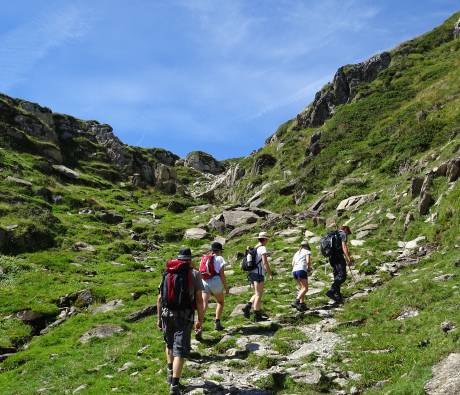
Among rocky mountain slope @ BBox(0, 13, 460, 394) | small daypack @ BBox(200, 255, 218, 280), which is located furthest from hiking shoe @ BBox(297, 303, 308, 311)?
small daypack @ BBox(200, 255, 218, 280)

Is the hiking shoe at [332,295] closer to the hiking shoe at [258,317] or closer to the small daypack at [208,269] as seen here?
the hiking shoe at [258,317]

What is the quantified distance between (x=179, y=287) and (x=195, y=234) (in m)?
34.8

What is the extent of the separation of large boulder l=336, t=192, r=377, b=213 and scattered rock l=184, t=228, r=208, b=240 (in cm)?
1397

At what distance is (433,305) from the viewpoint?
47.6ft

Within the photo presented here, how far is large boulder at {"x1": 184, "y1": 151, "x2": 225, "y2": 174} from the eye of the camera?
162800 mm

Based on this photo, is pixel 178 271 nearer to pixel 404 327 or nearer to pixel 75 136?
pixel 404 327

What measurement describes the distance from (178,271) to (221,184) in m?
77.3

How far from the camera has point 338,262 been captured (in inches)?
774

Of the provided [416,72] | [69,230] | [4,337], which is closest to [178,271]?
[4,337]


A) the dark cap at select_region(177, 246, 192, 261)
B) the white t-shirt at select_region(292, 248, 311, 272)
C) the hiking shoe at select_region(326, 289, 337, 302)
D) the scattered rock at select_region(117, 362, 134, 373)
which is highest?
the dark cap at select_region(177, 246, 192, 261)

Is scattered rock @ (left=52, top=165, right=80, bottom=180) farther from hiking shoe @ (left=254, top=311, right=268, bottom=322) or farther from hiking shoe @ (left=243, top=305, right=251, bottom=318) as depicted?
hiking shoe @ (left=254, top=311, right=268, bottom=322)

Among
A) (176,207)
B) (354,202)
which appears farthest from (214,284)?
(176,207)

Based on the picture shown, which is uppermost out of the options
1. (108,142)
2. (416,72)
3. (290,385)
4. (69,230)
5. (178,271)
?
(108,142)

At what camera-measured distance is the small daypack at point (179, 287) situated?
39.4 ft
